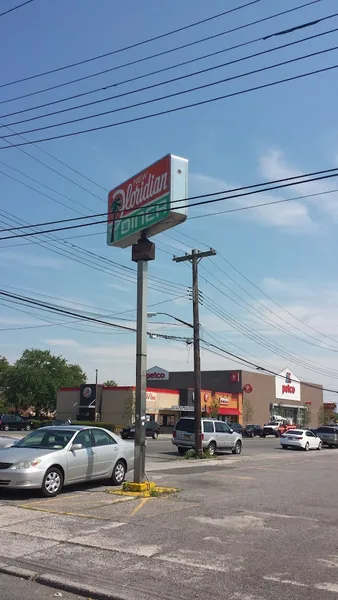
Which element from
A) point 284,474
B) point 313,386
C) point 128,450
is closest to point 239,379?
point 313,386

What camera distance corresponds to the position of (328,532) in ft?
28.1

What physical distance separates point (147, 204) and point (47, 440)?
5906mm

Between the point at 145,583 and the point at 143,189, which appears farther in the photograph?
the point at 143,189

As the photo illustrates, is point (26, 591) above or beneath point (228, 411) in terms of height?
beneath

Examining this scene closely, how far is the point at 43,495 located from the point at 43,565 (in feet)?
15.4

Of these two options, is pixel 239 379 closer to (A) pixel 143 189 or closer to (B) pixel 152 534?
(A) pixel 143 189

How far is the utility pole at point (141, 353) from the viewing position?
12277 mm

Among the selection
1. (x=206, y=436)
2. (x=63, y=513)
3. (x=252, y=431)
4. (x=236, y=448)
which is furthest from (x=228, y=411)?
(x=63, y=513)

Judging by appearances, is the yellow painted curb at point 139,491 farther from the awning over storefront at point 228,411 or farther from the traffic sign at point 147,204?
the awning over storefront at point 228,411

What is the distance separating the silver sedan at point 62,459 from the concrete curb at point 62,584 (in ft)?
14.1

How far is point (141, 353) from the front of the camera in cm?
1266

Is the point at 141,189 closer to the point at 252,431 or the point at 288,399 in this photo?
the point at 252,431

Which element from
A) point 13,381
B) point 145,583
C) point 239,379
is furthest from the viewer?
point 13,381

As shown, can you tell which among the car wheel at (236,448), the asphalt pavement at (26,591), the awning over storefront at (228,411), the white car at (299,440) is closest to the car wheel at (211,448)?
the car wheel at (236,448)
